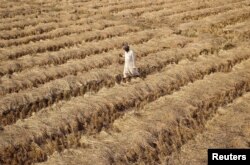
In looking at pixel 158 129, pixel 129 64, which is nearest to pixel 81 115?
pixel 158 129

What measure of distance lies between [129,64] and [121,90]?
3.61 ft

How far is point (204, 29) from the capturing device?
18766 mm

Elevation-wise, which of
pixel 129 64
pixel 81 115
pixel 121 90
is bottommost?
pixel 81 115

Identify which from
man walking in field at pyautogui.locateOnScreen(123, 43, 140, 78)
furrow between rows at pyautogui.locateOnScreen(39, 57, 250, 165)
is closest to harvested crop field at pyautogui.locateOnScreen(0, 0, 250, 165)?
furrow between rows at pyautogui.locateOnScreen(39, 57, 250, 165)

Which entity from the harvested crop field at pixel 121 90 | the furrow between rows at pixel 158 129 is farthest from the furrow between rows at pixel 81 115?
the furrow between rows at pixel 158 129

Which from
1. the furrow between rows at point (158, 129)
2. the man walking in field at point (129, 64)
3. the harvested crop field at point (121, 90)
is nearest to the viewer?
the furrow between rows at point (158, 129)

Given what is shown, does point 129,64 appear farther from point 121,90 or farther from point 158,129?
point 158,129

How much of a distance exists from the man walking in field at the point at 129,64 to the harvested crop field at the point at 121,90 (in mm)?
237

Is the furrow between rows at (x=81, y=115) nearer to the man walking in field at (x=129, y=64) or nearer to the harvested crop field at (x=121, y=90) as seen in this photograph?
the harvested crop field at (x=121, y=90)

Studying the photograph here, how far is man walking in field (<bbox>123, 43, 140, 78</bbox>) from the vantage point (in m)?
12.4

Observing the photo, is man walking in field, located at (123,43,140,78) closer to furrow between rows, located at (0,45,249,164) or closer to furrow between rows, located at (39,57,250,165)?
furrow between rows, located at (0,45,249,164)

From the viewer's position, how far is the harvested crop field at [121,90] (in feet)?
28.7

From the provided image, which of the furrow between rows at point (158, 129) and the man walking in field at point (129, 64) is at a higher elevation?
the man walking in field at point (129, 64)

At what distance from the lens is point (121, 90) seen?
11.8 m
